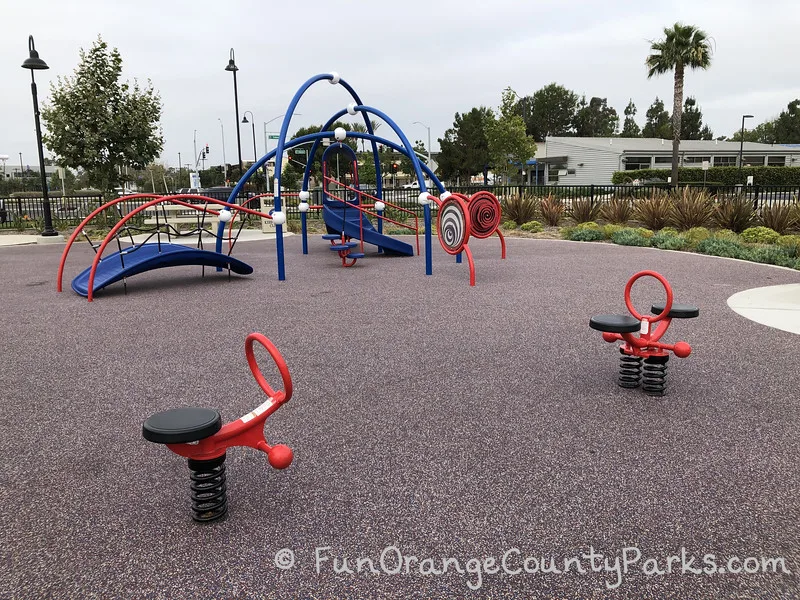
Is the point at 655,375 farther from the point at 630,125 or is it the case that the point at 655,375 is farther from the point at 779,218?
the point at 630,125

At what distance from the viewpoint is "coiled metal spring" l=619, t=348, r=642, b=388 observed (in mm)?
4246

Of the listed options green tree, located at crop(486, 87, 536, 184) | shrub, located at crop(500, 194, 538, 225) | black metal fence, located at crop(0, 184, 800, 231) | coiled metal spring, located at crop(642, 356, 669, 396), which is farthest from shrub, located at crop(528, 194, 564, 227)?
green tree, located at crop(486, 87, 536, 184)

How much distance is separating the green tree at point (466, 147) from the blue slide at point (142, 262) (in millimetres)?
57267

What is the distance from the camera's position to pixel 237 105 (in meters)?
29.1

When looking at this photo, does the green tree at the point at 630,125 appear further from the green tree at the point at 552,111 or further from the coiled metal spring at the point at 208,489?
the coiled metal spring at the point at 208,489

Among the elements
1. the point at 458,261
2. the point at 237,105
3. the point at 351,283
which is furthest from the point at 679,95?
the point at 351,283

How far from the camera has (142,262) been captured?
8211 millimetres

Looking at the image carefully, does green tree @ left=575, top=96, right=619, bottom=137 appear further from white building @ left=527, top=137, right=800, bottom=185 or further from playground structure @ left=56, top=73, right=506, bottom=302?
playground structure @ left=56, top=73, right=506, bottom=302

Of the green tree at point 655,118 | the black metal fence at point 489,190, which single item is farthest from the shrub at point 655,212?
the green tree at point 655,118

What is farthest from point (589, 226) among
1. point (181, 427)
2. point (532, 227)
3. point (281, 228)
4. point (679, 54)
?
point (679, 54)

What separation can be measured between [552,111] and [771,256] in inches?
3986

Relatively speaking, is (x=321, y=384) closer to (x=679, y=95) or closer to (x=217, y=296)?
(x=217, y=296)

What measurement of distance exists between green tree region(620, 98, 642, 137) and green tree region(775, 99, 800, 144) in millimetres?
23738

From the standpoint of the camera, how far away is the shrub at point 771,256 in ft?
32.7
